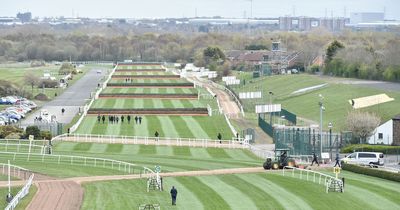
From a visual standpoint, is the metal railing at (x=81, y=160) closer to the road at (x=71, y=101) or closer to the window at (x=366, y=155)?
the window at (x=366, y=155)

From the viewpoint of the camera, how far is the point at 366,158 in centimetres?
6309

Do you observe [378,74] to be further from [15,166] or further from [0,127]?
[15,166]

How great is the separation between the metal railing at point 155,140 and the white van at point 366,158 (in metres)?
13.6

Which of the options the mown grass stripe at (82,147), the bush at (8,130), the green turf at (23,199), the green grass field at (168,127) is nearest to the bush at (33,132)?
the bush at (8,130)

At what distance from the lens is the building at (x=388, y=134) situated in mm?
76312

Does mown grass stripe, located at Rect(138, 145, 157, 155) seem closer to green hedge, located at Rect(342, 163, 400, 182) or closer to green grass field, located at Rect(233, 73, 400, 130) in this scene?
green hedge, located at Rect(342, 163, 400, 182)

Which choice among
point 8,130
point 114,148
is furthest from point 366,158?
point 8,130

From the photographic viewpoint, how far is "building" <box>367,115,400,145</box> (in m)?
76.3

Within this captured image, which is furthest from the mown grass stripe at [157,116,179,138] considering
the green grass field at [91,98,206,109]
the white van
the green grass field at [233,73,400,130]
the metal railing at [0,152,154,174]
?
the white van

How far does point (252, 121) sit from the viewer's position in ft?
322

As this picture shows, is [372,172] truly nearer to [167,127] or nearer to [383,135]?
[383,135]

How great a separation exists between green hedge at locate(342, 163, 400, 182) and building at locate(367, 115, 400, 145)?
16553 mm

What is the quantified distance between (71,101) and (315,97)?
27.1 metres

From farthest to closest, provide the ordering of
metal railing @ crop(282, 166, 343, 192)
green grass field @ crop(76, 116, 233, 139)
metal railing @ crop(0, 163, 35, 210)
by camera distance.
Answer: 1. green grass field @ crop(76, 116, 233, 139)
2. metal railing @ crop(282, 166, 343, 192)
3. metal railing @ crop(0, 163, 35, 210)
